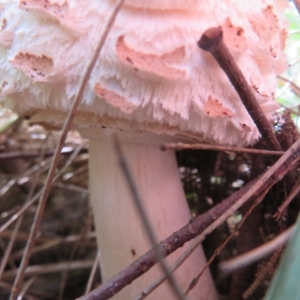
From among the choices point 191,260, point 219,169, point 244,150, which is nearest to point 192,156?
point 219,169

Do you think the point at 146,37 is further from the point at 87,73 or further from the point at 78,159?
the point at 78,159

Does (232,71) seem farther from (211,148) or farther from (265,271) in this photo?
(265,271)

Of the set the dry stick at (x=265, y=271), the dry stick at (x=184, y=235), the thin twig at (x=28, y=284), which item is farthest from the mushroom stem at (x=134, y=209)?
the thin twig at (x=28, y=284)

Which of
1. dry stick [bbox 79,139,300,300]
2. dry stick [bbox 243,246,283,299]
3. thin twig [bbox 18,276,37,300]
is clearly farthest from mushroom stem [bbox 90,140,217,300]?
thin twig [bbox 18,276,37,300]

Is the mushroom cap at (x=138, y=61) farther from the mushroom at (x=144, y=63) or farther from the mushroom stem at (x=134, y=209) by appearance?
the mushroom stem at (x=134, y=209)

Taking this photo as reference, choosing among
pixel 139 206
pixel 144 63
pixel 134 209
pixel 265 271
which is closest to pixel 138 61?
pixel 144 63
